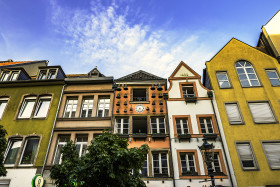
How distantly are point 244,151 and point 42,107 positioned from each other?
60.4ft

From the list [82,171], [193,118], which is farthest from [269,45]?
[82,171]

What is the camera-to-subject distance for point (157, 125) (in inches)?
646

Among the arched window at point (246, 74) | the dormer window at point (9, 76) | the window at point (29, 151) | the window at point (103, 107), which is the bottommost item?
the window at point (29, 151)

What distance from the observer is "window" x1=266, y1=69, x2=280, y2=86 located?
17.5 metres

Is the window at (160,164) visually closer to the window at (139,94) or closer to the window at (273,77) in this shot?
the window at (139,94)

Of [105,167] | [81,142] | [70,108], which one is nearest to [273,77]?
[105,167]

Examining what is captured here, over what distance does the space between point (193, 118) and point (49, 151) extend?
12.5 m

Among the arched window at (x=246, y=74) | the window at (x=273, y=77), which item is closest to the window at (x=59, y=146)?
the arched window at (x=246, y=74)

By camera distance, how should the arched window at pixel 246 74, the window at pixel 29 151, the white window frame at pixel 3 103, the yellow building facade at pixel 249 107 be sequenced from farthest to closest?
the white window frame at pixel 3 103 < the arched window at pixel 246 74 < the window at pixel 29 151 < the yellow building facade at pixel 249 107

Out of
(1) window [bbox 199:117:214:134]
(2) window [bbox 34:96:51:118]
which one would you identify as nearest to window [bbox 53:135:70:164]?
(2) window [bbox 34:96:51:118]

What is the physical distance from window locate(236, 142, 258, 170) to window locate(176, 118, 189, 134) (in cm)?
408

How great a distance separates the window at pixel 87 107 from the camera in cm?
1762

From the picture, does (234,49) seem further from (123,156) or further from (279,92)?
(123,156)

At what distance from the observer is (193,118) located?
16.3m
